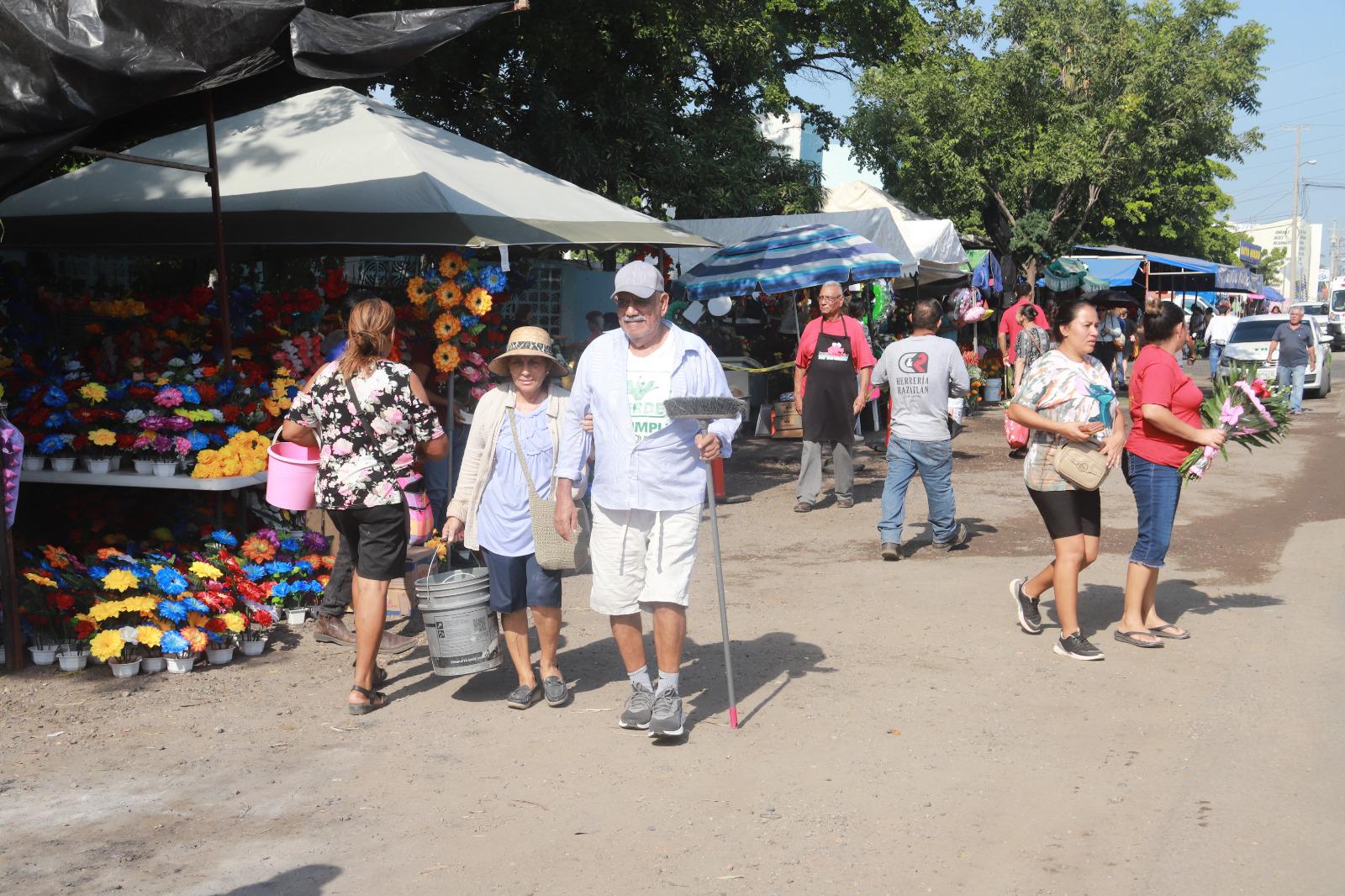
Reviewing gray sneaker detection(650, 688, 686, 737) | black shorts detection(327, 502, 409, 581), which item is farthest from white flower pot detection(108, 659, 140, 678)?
gray sneaker detection(650, 688, 686, 737)

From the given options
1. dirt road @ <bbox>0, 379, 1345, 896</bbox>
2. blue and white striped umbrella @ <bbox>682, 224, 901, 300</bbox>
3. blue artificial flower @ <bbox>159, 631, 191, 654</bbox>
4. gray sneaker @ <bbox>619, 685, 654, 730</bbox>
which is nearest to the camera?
dirt road @ <bbox>0, 379, 1345, 896</bbox>

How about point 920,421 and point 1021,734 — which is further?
point 920,421

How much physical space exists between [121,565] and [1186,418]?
5594 mm

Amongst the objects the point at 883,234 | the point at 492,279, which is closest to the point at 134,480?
the point at 492,279

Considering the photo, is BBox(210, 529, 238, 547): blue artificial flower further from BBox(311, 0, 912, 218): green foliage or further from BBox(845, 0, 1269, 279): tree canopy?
BBox(845, 0, 1269, 279): tree canopy

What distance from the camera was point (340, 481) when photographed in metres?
5.61

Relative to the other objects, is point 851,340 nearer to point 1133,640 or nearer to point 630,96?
point 1133,640

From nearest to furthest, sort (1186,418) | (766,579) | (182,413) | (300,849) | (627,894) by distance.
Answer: (627,894) → (300,849) → (1186,418) → (182,413) → (766,579)

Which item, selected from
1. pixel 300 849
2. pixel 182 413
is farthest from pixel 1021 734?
pixel 182 413

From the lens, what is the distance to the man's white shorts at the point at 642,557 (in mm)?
5176

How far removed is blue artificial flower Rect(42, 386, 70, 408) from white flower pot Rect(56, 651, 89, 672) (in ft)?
5.12

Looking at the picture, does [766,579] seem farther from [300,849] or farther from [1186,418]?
[300,849]

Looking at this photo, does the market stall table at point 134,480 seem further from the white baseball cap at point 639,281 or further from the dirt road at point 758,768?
the white baseball cap at point 639,281

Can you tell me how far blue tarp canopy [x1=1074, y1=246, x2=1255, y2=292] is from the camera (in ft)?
113
